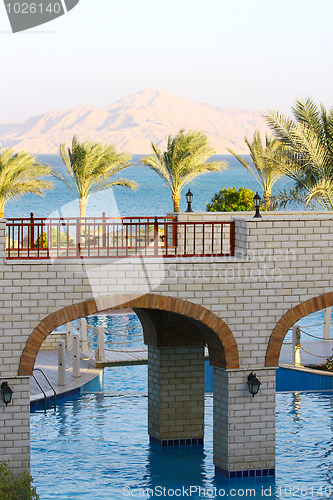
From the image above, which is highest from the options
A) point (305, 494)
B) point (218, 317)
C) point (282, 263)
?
point (282, 263)

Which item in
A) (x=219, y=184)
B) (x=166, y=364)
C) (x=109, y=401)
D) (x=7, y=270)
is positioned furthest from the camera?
(x=219, y=184)

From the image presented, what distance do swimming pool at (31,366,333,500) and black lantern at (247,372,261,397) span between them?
5.33 ft

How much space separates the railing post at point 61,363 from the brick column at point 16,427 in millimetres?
8055

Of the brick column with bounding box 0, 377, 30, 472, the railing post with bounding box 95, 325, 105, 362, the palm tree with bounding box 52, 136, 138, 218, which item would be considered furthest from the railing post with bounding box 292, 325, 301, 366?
the brick column with bounding box 0, 377, 30, 472

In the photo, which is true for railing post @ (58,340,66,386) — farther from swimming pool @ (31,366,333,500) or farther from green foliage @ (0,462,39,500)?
green foliage @ (0,462,39,500)

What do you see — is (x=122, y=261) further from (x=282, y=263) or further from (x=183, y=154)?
(x=183, y=154)

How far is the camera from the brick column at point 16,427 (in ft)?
47.4

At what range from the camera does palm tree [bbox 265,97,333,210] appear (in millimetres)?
24641

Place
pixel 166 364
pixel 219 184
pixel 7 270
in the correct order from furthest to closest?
1. pixel 219 184
2. pixel 166 364
3. pixel 7 270

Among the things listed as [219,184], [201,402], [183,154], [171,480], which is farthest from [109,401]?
[219,184]

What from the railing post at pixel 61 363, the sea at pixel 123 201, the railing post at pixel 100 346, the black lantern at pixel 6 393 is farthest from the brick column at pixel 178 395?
the sea at pixel 123 201

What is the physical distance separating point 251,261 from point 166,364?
3663mm

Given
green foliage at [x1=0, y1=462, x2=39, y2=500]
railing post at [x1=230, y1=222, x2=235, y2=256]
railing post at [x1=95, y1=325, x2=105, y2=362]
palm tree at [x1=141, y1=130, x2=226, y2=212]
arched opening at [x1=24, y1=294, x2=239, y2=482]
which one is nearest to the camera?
green foliage at [x1=0, y1=462, x2=39, y2=500]

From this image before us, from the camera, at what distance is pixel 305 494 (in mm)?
15133
